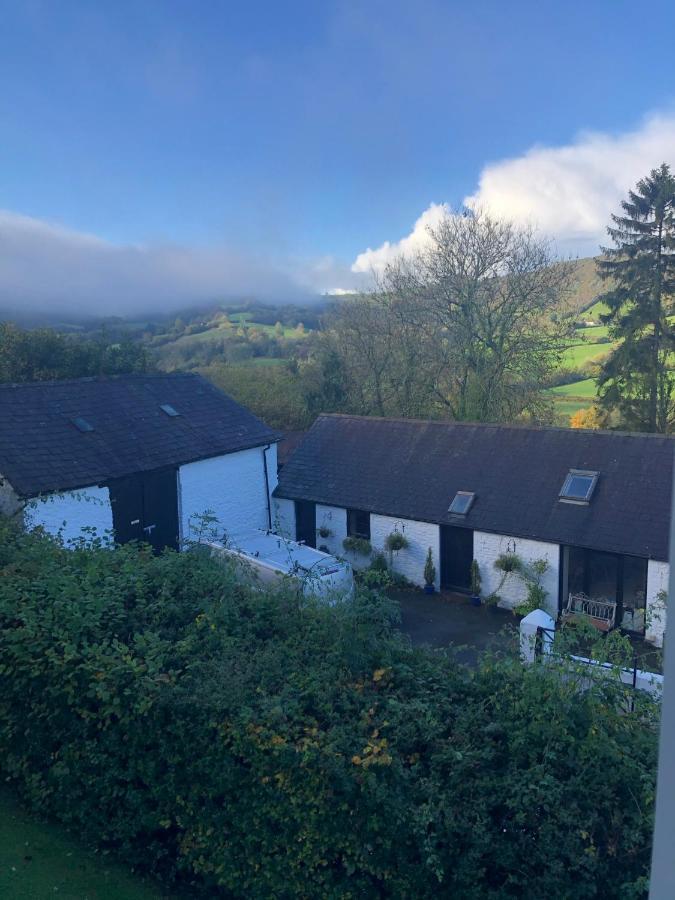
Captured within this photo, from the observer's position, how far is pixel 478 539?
16.3 m

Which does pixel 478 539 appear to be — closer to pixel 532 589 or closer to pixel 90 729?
pixel 532 589

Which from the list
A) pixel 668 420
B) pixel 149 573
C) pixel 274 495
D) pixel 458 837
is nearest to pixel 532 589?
pixel 274 495

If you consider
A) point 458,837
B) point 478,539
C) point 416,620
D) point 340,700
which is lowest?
point 416,620

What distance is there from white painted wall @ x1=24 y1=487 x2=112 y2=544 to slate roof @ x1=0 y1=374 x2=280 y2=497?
244 millimetres

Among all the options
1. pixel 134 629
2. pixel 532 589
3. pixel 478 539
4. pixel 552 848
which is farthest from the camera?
pixel 478 539

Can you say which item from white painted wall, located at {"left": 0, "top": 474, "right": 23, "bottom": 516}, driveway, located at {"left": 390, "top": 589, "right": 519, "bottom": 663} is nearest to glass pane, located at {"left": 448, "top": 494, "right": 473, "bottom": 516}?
driveway, located at {"left": 390, "top": 589, "right": 519, "bottom": 663}

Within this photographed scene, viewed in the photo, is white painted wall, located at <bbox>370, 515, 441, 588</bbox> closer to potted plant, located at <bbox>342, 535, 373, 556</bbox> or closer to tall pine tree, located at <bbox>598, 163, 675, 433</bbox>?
potted plant, located at <bbox>342, 535, 373, 556</bbox>

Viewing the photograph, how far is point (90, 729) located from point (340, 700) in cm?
225

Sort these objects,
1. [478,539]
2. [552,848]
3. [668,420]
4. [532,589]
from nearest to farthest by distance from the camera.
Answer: [552,848] < [532,589] < [478,539] < [668,420]

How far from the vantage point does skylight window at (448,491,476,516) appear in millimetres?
16631

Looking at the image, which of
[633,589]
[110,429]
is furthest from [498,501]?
[110,429]

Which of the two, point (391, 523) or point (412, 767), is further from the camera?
point (391, 523)

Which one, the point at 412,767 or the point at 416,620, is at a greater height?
the point at 412,767


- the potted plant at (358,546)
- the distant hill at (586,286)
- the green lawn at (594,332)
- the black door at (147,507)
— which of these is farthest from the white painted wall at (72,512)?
the green lawn at (594,332)
